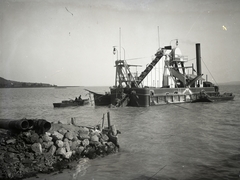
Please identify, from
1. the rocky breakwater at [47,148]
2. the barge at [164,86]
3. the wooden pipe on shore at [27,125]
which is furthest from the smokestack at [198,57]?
the wooden pipe on shore at [27,125]

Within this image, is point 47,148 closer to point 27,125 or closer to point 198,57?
point 27,125

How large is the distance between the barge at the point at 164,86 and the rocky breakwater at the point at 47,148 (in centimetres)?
2382

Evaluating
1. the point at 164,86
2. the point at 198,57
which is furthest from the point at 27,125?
the point at 198,57

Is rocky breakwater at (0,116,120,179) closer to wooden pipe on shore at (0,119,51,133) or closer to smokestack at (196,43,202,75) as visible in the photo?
wooden pipe on shore at (0,119,51,133)

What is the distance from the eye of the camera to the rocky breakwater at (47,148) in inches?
A: 345

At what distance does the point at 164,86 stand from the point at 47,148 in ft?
116

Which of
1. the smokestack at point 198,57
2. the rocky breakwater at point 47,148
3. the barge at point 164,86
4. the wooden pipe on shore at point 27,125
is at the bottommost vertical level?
the rocky breakwater at point 47,148

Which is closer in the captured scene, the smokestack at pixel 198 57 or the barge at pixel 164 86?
the barge at pixel 164 86

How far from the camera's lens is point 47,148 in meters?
10.1

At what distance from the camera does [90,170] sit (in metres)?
9.50

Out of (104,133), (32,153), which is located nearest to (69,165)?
(32,153)

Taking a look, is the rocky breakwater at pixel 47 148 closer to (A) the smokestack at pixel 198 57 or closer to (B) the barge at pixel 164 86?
(B) the barge at pixel 164 86

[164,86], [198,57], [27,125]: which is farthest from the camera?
[198,57]

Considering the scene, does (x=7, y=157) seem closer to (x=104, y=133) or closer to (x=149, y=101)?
(x=104, y=133)
